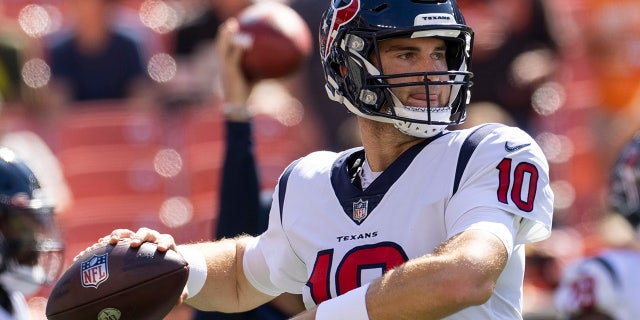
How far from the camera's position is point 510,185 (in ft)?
10.5

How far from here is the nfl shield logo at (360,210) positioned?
3.42 metres

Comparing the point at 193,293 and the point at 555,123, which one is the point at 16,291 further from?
the point at 555,123

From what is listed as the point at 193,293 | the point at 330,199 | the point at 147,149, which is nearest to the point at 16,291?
the point at 193,293

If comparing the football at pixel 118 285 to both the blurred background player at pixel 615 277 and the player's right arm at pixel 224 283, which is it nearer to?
the player's right arm at pixel 224 283

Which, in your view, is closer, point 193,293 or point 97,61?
point 193,293

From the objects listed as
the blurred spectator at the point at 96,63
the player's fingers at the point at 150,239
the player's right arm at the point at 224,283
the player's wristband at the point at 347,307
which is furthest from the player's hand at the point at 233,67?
the blurred spectator at the point at 96,63

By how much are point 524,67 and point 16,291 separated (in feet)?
13.1

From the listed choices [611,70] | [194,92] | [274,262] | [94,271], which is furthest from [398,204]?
[611,70]

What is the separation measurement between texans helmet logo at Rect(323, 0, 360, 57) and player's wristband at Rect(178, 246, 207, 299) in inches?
27.9

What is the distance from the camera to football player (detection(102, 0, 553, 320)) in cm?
304

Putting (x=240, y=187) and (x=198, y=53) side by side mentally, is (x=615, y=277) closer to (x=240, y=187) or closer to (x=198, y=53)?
(x=240, y=187)

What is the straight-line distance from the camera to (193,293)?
3.77 meters

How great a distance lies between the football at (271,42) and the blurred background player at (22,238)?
3.20 feet

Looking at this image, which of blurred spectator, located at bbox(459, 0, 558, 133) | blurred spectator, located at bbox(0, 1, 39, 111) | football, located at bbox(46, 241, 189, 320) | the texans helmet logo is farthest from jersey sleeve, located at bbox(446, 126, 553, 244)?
blurred spectator, located at bbox(0, 1, 39, 111)
